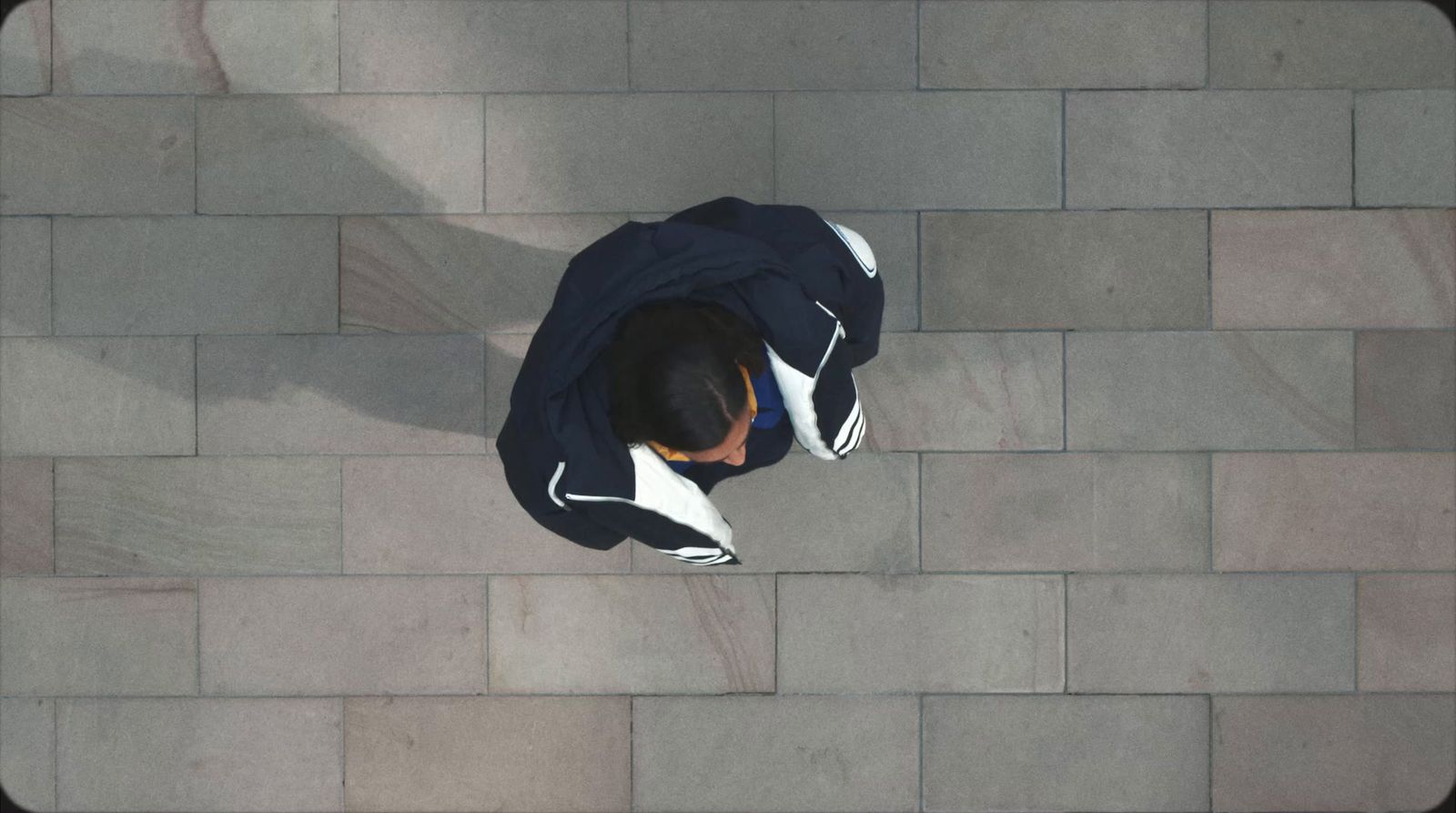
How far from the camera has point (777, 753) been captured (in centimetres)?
443

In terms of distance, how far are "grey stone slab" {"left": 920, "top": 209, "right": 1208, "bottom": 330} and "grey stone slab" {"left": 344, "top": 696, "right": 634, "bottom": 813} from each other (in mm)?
2523

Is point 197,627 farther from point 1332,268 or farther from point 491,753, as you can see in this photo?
point 1332,268

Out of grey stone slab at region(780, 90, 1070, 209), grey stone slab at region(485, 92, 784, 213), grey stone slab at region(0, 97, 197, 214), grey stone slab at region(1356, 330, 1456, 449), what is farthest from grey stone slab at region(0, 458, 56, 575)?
grey stone slab at region(1356, 330, 1456, 449)

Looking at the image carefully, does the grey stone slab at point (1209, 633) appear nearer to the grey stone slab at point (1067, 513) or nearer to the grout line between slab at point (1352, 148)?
the grey stone slab at point (1067, 513)

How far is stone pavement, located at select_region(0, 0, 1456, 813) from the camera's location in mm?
4395

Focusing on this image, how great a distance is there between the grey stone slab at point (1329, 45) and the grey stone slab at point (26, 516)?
5.85 m

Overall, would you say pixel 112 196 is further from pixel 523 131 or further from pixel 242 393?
pixel 523 131

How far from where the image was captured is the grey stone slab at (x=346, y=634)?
4430 millimetres

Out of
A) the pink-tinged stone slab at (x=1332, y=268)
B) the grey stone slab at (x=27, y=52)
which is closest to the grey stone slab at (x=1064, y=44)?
the pink-tinged stone slab at (x=1332, y=268)

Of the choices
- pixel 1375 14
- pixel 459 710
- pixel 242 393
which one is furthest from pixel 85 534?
pixel 1375 14

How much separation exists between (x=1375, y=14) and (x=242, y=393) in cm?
563

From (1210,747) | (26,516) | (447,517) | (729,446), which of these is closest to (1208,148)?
(1210,747)

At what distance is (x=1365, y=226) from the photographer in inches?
174

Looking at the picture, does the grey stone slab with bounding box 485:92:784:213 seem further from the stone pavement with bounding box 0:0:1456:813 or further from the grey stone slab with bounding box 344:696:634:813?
the grey stone slab with bounding box 344:696:634:813
